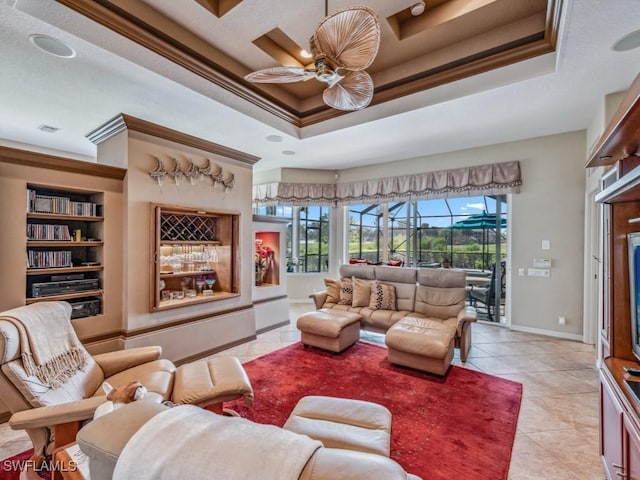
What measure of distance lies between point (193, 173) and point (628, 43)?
13.9 feet

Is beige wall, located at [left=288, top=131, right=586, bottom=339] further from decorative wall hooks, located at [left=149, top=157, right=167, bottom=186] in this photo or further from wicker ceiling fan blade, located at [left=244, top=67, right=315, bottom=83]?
decorative wall hooks, located at [left=149, top=157, right=167, bottom=186]

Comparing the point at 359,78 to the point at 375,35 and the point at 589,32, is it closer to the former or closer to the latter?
the point at 375,35

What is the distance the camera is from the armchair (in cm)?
155

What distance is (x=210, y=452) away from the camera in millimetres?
613

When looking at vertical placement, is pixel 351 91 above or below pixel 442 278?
above

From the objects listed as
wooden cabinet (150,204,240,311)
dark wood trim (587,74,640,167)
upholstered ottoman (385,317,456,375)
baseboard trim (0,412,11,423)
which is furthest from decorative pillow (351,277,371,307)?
baseboard trim (0,412,11,423)

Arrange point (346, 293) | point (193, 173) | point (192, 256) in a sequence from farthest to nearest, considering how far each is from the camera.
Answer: point (346, 293)
point (192, 256)
point (193, 173)

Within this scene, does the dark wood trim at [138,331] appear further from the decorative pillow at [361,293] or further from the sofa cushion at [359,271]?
the sofa cushion at [359,271]

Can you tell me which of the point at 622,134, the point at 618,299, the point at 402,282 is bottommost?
the point at 402,282

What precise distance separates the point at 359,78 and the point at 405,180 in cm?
348

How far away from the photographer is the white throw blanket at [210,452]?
579 mm

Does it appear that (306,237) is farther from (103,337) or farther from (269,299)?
(103,337)

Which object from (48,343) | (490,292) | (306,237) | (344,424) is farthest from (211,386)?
(306,237)

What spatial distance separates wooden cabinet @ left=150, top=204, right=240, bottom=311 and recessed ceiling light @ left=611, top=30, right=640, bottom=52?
4.14 m
